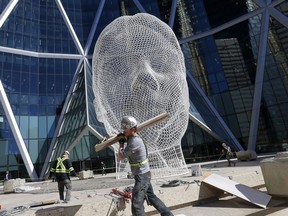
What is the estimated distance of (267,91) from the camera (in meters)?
34.2

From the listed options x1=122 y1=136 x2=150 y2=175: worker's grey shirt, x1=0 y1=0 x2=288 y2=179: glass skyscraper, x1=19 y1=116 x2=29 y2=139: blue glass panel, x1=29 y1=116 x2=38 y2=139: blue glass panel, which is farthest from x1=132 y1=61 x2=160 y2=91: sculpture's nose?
x1=29 y1=116 x2=38 y2=139: blue glass panel

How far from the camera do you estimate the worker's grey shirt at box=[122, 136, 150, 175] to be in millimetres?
→ 4457

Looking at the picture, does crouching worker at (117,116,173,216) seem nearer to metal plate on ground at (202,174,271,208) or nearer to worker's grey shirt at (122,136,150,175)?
worker's grey shirt at (122,136,150,175)

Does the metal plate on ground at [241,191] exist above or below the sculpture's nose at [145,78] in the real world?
below

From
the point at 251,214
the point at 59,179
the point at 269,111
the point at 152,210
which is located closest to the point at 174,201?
the point at 152,210

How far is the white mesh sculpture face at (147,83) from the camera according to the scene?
12.5m

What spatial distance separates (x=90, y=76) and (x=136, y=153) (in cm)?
3390

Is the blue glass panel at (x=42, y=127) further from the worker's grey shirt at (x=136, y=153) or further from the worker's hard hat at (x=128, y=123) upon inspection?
the worker's grey shirt at (x=136, y=153)

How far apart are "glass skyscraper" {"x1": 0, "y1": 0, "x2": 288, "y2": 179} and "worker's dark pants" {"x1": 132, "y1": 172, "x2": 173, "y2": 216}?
25284 mm

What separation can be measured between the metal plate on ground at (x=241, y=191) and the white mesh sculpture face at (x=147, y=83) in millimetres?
5608

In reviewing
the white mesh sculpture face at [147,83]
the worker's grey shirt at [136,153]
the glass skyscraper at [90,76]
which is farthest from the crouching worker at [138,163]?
the glass skyscraper at [90,76]

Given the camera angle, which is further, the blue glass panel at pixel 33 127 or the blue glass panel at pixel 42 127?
the blue glass panel at pixel 42 127

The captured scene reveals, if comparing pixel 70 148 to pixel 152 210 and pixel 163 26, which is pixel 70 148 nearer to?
pixel 163 26

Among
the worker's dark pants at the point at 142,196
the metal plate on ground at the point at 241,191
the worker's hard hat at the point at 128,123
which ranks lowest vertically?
the metal plate on ground at the point at 241,191
